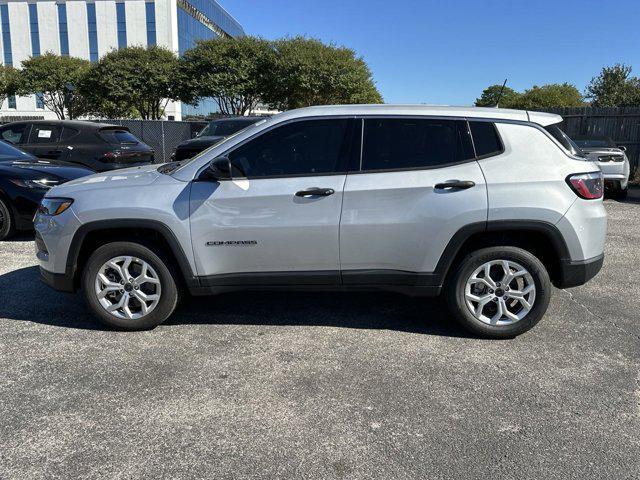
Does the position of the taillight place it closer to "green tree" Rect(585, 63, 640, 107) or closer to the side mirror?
the side mirror

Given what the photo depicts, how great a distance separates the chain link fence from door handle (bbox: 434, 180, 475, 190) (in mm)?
18180

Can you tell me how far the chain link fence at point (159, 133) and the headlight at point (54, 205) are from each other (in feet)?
55.1

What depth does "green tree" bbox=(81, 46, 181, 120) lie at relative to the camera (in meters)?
32.7

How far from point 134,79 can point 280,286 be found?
32.2 metres

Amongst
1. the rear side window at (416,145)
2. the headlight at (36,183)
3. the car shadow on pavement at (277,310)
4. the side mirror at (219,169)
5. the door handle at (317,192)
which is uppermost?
the rear side window at (416,145)

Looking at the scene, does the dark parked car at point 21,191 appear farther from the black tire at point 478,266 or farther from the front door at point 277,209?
the black tire at point 478,266

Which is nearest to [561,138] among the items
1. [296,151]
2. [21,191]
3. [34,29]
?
[296,151]

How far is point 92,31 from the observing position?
220 ft

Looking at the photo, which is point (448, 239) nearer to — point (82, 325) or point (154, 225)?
point (154, 225)

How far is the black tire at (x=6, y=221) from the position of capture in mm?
7330

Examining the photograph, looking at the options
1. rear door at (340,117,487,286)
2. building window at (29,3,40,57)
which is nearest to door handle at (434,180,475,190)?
rear door at (340,117,487,286)

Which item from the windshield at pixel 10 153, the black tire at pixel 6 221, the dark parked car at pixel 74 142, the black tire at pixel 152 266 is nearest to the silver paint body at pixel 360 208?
the black tire at pixel 152 266

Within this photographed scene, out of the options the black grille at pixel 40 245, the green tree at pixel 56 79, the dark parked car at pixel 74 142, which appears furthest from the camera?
the green tree at pixel 56 79

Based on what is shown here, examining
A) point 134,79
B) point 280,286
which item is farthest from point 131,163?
point 134,79
